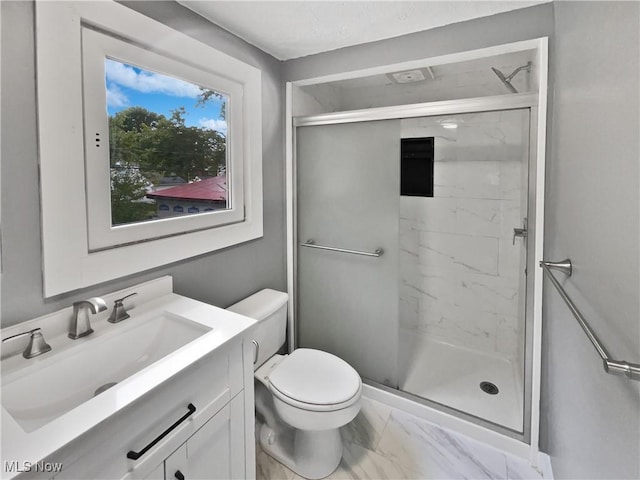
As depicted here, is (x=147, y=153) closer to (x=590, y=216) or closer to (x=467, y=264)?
(x=590, y=216)

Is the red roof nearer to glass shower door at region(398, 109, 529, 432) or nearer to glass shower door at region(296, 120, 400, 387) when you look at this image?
glass shower door at region(296, 120, 400, 387)

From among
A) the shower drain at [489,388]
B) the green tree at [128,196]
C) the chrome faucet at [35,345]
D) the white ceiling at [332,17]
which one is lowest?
the shower drain at [489,388]

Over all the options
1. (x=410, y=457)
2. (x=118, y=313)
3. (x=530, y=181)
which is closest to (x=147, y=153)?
(x=118, y=313)

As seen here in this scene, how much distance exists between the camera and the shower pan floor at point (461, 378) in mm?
1942

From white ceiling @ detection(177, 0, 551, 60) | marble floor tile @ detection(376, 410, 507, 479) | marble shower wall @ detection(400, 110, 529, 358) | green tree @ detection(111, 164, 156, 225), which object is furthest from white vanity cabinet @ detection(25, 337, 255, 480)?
marble shower wall @ detection(400, 110, 529, 358)

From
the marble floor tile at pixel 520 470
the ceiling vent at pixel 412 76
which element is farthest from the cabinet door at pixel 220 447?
the ceiling vent at pixel 412 76

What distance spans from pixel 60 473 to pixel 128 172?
1006mm

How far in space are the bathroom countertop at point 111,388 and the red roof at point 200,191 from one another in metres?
0.45

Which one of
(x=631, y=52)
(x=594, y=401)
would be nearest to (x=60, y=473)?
(x=594, y=401)

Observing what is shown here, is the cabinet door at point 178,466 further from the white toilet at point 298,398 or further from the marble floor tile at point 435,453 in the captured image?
the marble floor tile at point 435,453

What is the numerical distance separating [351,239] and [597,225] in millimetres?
1355

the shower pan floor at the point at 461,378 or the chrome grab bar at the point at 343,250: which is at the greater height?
the chrome grab bar at the point at 343,250

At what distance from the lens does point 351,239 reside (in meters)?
2.09

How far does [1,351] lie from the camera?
98 centimetres
